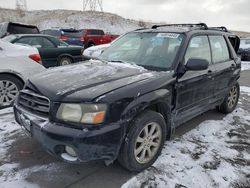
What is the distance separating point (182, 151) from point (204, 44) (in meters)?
1.75

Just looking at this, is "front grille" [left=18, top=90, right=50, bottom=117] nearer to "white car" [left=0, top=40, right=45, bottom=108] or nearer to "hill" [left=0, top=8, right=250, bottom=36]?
"white car" [left=0, top=40, right=45, bottom=108]

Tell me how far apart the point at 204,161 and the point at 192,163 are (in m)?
0.19

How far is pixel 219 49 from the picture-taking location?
478cm

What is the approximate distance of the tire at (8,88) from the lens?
17.3ft

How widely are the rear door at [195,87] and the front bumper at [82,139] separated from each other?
128 centimetres

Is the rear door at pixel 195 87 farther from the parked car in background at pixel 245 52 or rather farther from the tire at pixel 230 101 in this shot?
the parked car in background at pixel 245 52

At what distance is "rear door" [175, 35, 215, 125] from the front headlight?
1321 mm

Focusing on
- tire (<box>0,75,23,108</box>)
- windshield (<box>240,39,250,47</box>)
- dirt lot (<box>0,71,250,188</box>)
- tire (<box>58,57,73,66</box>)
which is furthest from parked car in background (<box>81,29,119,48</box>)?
dirt lot (<box>0,71,250,188</box>)

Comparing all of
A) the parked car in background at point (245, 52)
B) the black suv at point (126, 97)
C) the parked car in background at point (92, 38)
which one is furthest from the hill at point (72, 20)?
the black suv at point (126, 97)

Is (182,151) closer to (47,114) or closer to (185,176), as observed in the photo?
(185,176)

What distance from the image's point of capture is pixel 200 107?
433 centimetres

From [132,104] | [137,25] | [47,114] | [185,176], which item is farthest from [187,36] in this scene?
[137,25]

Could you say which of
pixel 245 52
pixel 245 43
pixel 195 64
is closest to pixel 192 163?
pixel 195 64

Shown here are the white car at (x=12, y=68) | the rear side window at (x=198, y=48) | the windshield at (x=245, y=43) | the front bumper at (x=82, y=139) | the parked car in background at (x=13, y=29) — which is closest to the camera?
the front bumper at (x=82, y=139)
